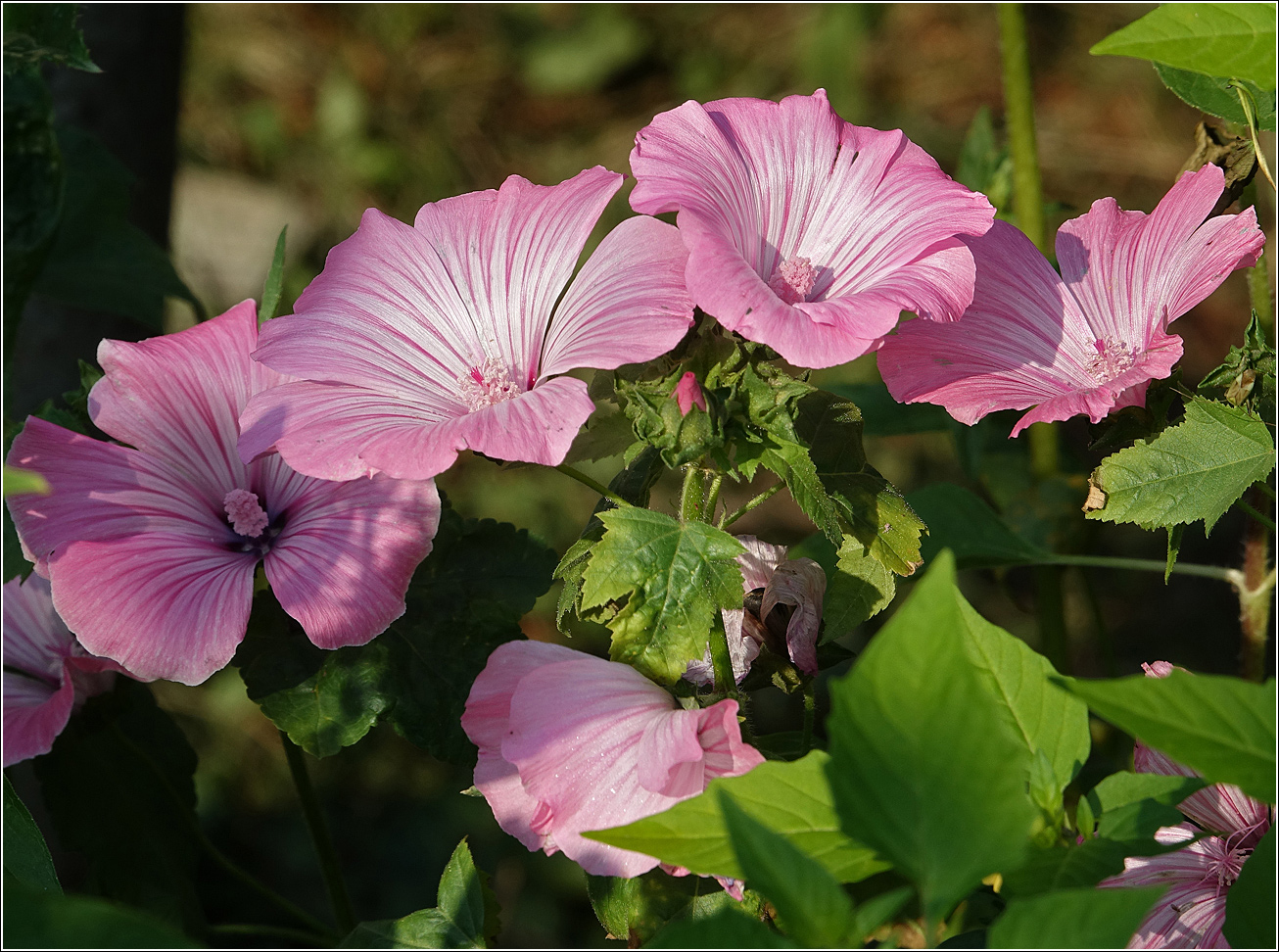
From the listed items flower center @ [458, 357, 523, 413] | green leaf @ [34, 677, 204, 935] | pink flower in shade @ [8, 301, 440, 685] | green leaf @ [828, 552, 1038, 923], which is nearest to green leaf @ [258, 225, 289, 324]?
pink flower in shade @ [8, 301, 440, 685]

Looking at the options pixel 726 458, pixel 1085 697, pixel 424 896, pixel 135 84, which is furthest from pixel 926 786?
pixel 424 896

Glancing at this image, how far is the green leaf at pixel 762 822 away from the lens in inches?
20.0

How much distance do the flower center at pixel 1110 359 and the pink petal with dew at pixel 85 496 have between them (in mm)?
529

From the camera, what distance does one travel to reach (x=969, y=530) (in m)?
0.95

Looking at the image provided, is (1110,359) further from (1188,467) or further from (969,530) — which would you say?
(969,530)

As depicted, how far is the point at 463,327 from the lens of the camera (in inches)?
27.9

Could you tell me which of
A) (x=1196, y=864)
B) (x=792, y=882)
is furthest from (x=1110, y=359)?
(x=792, y=882)

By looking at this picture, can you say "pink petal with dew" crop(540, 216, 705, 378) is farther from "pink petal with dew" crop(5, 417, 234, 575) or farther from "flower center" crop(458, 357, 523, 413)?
"pink petal with dew" crop(5, 417, 234, 575)

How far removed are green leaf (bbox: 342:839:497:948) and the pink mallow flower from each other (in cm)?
32

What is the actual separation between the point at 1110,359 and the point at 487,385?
0.37 meters

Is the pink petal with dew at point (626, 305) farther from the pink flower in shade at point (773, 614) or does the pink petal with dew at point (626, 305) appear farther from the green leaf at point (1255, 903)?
the green leaf at point (1255, 903)

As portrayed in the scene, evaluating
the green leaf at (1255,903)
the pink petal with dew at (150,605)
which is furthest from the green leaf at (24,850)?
the green leaf at (1255,903)

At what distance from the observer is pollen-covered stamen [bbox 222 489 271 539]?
72cm

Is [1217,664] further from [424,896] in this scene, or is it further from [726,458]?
[726,458]
